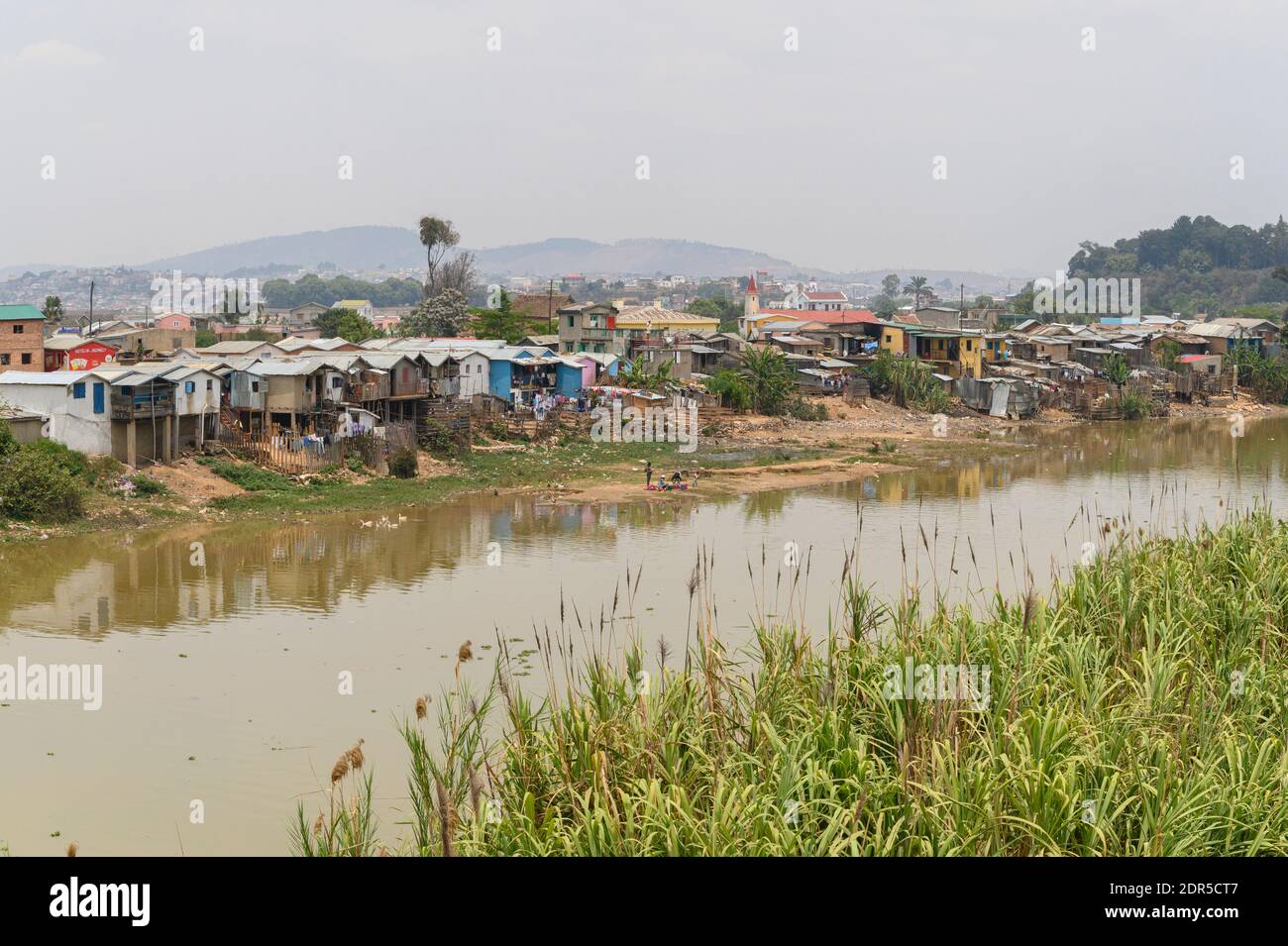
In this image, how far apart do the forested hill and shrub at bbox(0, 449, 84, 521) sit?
85.8 metres

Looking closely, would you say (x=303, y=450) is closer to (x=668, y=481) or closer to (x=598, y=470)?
(x=598, y=470)

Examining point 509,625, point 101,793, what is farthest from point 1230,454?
point 101,793

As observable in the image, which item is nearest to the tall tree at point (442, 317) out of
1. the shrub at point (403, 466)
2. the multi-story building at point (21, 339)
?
the multi-story building at point (21, 339)

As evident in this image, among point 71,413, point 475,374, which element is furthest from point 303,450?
point 475,374

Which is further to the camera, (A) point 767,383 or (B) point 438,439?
(A) point 767,383

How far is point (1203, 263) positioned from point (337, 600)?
99436 millimetres

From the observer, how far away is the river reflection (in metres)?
10.4

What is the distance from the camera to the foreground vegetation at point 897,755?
6500 millimetres

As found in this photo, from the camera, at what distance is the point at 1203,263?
10256 cm

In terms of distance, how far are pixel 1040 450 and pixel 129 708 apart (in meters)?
27.6

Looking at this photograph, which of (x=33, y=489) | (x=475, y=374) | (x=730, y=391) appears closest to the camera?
(x=33, y=489)
